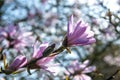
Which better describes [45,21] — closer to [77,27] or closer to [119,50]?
[119,50]

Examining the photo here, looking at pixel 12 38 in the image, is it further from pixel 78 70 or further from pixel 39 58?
pixel 39 58

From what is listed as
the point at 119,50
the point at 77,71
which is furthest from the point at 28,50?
the point at 119,50

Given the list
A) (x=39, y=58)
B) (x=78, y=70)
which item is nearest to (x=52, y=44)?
(x=39, y=58)

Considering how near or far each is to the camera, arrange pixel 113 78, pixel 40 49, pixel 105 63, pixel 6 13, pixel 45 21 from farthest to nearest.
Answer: pixel 105 63 → pixel 45 21 → pixel 6 13 → pixel 113 78 → pixel 40 49

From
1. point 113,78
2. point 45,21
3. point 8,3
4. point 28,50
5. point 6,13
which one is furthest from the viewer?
point 45,21

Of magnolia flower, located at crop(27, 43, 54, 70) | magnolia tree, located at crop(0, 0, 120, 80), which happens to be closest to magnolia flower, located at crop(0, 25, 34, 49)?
magnolia tree, located at crop(0, 0, 120, 80)

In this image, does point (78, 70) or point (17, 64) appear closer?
point (17, 64)

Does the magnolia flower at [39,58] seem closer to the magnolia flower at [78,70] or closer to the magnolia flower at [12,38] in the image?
the magnolia flower at [78,70]

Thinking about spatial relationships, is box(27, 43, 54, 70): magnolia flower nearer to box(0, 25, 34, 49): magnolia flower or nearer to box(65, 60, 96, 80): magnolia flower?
box(65, 60, 96, 80): magnolia flower
